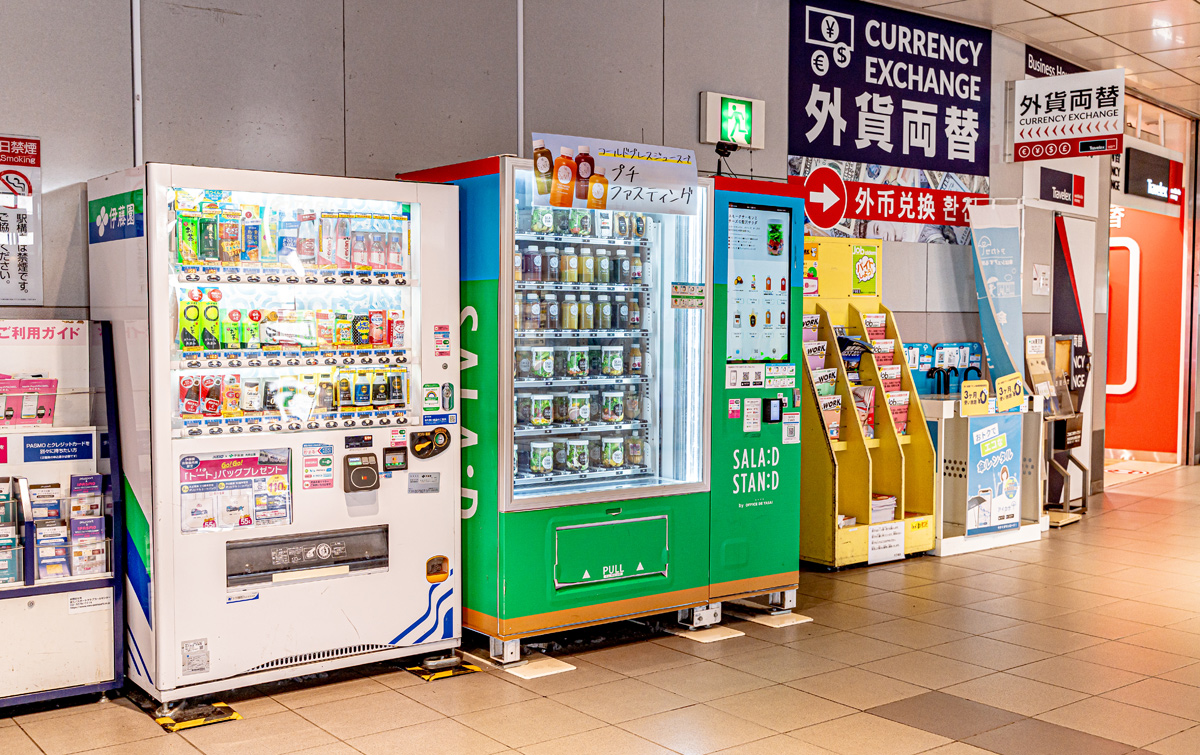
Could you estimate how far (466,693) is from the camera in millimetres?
4605

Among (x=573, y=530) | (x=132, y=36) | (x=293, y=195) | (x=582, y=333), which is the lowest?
(x=573, y=530)

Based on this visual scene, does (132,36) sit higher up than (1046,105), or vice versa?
(1046,105)

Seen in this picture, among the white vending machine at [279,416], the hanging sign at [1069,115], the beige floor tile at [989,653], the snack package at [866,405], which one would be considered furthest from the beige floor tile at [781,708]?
the hanging sign at [1069,115]

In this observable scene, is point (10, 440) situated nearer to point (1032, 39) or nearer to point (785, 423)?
point (785, 423)

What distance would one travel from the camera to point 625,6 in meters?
6.50

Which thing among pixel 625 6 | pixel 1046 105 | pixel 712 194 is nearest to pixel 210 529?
pixel 712 194

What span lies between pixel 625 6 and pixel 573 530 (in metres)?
3.28

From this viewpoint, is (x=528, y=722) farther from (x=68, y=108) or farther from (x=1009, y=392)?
(x=1009, y=392)

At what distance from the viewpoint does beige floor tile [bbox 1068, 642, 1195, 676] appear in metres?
5.04

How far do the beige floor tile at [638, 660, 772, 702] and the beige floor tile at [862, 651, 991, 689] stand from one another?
613 mm

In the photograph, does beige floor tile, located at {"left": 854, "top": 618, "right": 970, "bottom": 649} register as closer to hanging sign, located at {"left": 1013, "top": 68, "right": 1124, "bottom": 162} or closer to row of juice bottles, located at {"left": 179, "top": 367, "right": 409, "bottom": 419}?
row of juice bottles, located at {"left": 179, "top": 367, "right": 409, "bottom": 419}

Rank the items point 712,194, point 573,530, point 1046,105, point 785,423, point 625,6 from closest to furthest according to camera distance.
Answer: point 573,530, point 712,194, point 785,423, point 625,6, point 1046,105

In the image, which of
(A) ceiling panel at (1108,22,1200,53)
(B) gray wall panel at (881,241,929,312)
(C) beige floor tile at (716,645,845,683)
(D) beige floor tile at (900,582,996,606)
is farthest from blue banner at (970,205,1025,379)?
(C) beige floor tile at (716,645,845,683)

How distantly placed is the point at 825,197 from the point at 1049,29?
291 centimetres
